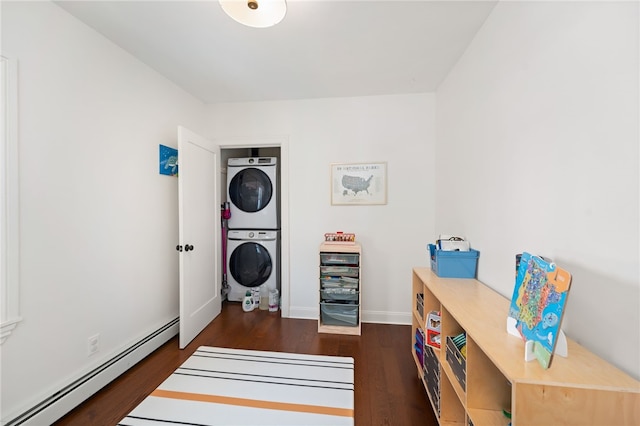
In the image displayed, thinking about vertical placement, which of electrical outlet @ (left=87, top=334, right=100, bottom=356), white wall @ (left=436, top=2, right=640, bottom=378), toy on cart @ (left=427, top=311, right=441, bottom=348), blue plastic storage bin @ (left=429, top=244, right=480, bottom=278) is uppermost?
white wall @ (left=436, top=2, right=640, bottom=378)

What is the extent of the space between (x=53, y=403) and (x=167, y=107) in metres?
2.26

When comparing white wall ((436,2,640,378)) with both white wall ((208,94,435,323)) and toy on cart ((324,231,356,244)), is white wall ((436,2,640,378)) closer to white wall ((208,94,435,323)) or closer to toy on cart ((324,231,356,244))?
white wall ((208,94,435,323))

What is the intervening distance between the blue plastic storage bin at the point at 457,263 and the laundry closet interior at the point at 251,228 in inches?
80.8

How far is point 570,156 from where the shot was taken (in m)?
0.93

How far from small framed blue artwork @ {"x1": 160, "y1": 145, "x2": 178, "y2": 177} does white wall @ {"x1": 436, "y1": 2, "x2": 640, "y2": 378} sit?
254 centimetres

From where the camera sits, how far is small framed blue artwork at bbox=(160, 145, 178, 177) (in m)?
2.23

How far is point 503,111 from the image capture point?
1371 mm

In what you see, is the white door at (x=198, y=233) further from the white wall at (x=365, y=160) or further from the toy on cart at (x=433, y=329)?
the toy on cart at (x=433, y=329)

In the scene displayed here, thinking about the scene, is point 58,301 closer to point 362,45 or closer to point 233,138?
point 233,138

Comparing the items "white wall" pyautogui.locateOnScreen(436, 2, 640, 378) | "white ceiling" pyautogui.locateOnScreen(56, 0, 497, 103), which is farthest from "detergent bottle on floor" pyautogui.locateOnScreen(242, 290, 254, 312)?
"white wall" pyautogui.locateOnScreen(436, 2, 640, 378)

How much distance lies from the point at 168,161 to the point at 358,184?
1.87 meters

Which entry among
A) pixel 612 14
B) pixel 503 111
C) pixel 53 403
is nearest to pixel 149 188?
pixel 53 403

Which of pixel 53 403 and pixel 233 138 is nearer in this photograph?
pixel 53 403

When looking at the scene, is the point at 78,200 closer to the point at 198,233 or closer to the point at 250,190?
the point at 198,233
